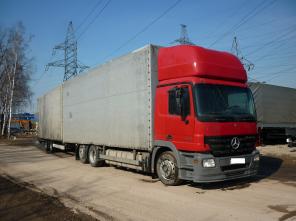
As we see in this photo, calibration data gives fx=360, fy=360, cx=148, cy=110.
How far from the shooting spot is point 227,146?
329 inches

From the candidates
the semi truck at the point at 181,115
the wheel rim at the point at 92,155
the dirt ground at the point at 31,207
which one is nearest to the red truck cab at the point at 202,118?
the semi truck at the point at 181,115

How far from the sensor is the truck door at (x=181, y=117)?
839cm

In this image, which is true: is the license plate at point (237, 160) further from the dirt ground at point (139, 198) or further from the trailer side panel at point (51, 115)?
the trailer side panel at point (51, 115)

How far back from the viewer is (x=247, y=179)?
10.0 meters

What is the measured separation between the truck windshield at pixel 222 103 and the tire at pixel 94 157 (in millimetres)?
6427

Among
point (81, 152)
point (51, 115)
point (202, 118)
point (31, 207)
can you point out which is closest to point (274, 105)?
point (81, 152)

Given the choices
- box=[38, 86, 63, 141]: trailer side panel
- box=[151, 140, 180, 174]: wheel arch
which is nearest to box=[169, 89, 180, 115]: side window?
box=[151, 140, 180, 174]: wheel arch

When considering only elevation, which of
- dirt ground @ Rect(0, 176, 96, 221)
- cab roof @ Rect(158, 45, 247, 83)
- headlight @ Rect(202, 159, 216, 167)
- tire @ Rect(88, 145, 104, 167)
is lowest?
dirt ground @ Rect(0, 176, 96, 221)

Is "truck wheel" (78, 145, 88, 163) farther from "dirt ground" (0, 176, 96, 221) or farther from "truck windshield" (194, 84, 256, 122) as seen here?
"truck windshield" (194, 84, 256, 122)

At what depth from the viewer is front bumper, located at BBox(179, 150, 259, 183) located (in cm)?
809

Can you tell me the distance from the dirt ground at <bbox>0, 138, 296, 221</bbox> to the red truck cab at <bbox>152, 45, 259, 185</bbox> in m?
0.55

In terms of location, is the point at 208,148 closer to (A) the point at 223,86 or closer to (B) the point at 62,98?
(A) the point at 223,86

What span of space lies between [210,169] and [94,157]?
685 cm

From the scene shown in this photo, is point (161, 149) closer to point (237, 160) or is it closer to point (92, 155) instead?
point (237, 160)
